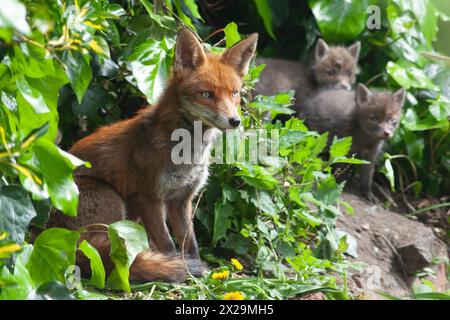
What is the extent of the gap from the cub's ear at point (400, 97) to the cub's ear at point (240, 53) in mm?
2889

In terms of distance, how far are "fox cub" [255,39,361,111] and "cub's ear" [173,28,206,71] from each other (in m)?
3.11

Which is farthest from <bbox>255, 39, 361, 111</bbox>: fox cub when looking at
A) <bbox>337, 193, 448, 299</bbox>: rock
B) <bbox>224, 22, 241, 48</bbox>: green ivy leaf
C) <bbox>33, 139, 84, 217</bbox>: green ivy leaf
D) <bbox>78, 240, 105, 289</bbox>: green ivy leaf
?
<bbox>33, 139, 84, 217</bbox>: green ivy leaf

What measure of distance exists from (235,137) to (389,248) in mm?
2006

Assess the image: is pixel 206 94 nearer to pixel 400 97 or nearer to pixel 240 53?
pixel 240 53

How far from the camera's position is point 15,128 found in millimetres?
3439

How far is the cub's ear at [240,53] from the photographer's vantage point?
4.88 meters

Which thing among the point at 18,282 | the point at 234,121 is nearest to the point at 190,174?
the point at 234,121

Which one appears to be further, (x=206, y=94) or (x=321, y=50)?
(x=321, y=50)

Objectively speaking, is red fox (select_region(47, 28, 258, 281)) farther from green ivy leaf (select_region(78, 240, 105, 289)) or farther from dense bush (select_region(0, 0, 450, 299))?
green ivy leaf (select_region(78, 240, 105, 289))

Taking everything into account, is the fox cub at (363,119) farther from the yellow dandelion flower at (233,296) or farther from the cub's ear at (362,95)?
the yellow dandelion flower at (233,296)

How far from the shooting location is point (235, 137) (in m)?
5.37

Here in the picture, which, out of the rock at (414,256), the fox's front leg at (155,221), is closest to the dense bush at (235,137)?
the fox's front leg at (155,221)

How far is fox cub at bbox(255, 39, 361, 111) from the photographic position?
7.98 meters

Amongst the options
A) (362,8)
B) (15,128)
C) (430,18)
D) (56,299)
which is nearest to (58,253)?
(56,299)
